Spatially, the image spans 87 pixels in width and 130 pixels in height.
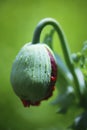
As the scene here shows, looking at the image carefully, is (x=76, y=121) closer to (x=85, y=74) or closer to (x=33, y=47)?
→ (x=85, y=74)

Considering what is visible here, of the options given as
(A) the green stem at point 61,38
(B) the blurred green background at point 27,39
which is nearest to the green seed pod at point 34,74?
(A) the green stem at point 61,38

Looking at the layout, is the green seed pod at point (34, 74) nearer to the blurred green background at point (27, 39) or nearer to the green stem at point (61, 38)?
the green stem at point (61, 38)

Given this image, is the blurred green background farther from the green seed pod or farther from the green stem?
the green seed pod

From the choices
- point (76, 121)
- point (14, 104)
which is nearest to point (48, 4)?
point (14, 104)

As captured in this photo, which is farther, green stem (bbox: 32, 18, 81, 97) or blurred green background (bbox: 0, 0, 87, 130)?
blurred green background (bbox: 0, 0, 87, 130)

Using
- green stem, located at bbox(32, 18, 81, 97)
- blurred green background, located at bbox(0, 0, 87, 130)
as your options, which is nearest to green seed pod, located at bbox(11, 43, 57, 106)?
green stem, located at bbox(32, 18, 81, 97)

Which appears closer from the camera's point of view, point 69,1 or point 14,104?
point 14,104
